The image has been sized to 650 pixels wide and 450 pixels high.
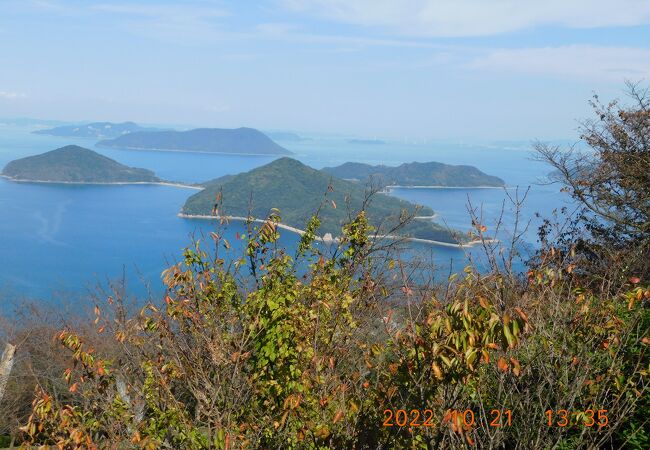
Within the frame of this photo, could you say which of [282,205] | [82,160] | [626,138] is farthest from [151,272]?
[82,160]

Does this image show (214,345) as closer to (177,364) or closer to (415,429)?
(177,364)

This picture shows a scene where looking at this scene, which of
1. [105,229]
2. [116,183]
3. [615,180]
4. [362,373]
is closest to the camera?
[362,373]

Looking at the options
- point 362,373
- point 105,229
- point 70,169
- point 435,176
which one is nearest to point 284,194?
point 105,229

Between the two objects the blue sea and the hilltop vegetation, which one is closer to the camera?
the hilltop vegetation

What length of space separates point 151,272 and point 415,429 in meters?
Result: 59.9

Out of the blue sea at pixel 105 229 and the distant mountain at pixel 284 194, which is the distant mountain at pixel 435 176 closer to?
the blue sea at pixel 105 229

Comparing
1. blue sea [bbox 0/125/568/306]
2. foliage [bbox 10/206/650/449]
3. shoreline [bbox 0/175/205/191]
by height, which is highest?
foliage [bbox 10/206/650/449]

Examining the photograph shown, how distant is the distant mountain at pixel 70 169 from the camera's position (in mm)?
135250

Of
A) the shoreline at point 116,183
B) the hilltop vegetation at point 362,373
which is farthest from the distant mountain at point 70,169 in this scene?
the hilltop vegetation at point 362,373

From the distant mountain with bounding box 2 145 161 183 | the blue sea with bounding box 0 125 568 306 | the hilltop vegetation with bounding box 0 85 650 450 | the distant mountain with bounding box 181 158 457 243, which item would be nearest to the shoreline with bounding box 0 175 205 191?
the distant mountain with bounding box 2 145 161 183

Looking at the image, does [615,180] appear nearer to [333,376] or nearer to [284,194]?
[333,376]

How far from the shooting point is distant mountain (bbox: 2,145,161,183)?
135 metres

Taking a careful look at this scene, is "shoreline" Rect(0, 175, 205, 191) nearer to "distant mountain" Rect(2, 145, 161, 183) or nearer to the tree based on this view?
"distant mountain" Rect(2, 145, 161, 183)

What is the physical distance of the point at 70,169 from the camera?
137 m
